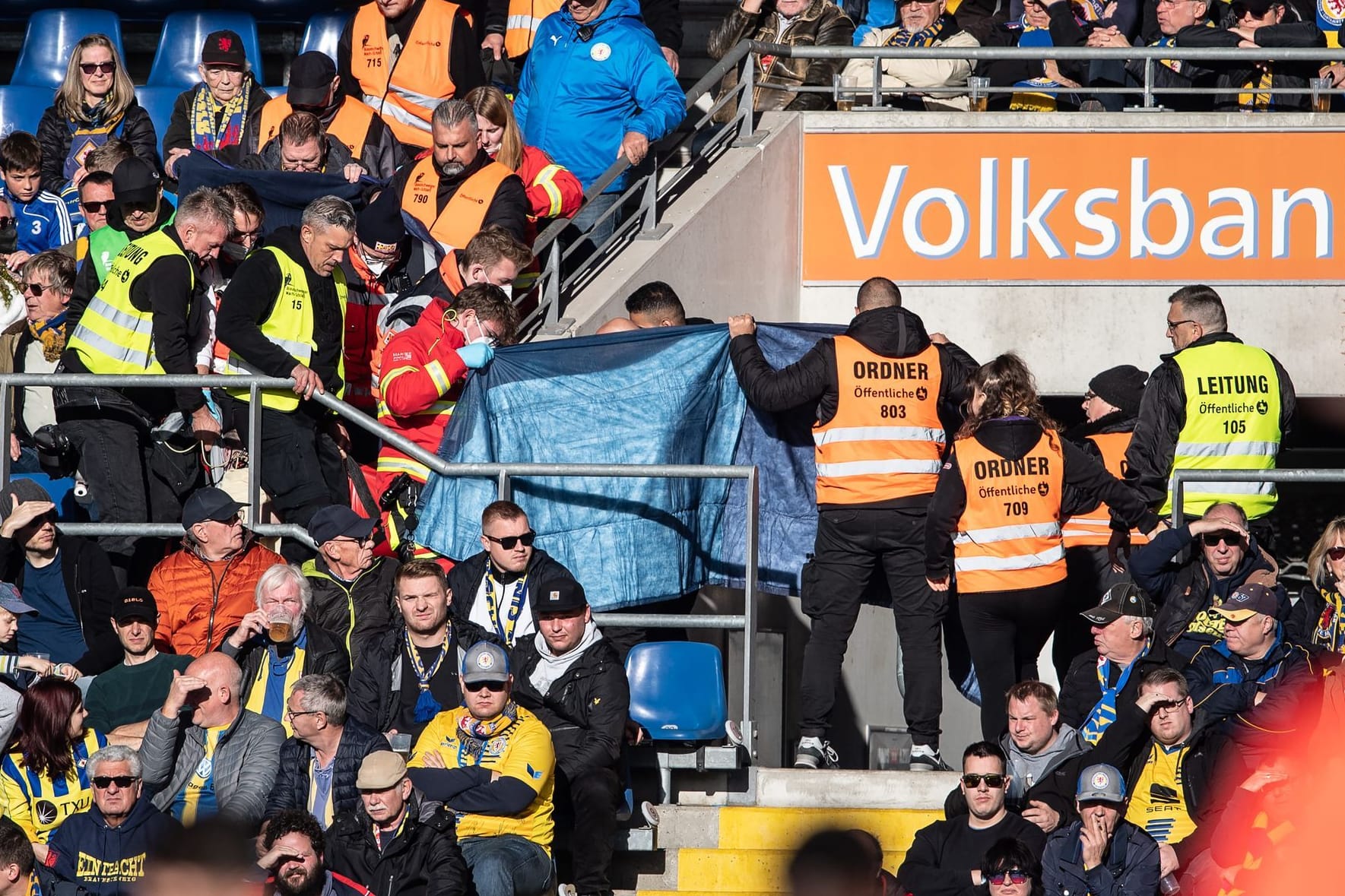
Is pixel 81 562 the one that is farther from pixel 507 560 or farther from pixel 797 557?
pixel 797 557

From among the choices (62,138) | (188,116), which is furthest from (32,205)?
(188,116)

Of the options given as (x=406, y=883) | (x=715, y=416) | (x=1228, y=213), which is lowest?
(x=406, y=883)

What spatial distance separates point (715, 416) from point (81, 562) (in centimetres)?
287

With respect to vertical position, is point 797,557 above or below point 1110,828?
above

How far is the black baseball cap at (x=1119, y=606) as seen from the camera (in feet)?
29.2

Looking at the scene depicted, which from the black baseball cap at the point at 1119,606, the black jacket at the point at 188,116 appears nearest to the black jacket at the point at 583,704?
the black baseball cap at the point at 1119,606

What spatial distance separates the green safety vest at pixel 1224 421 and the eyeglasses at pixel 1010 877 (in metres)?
2.56

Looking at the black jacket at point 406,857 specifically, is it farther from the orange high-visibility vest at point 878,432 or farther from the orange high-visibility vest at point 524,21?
the orange high-visibility vest at point 524,21

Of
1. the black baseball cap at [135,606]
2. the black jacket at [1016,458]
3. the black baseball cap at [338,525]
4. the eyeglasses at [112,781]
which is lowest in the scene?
the eyeglasses at [112,781]

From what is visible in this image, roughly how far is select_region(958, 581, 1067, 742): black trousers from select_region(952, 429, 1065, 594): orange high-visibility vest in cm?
4

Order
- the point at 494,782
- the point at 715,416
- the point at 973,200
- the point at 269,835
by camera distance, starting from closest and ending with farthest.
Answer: the point at 269,835 < the point at 494,782 < the point at 715,416 < the point at 973,200

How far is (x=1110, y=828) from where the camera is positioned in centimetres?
800

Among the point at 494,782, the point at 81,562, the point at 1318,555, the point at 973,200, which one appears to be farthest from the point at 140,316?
the point at 1318,555

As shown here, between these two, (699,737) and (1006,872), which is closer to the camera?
(1006,872)
